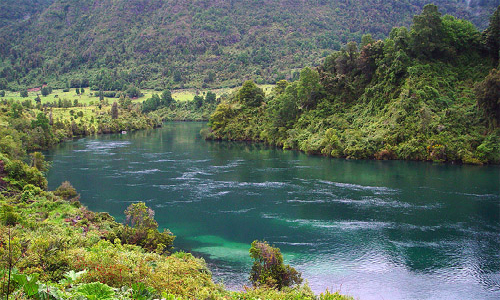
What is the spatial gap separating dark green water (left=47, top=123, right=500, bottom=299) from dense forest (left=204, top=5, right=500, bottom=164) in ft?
13.3

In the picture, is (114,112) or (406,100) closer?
(406,100)

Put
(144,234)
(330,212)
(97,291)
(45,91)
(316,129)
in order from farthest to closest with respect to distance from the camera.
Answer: (45,91), (316,129), (330,212), (144,234), (97,291)

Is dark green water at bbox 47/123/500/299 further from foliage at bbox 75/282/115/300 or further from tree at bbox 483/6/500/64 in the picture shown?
tree at bbox 483/6/500/64

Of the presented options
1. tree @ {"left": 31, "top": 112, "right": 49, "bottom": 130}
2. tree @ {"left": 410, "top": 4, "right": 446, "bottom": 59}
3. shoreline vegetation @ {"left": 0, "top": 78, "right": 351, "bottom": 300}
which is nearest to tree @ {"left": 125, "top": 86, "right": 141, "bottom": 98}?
tree @ {"left": 31, "top": 112, "right": 49, "bottom": 130}

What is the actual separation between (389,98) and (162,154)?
41.4 m

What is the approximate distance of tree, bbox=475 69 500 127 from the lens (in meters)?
57.7

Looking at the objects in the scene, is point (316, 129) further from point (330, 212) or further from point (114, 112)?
point (114, 112)

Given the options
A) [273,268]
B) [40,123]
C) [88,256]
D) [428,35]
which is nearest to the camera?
[88,256]

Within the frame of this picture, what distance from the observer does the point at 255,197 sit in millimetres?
45125

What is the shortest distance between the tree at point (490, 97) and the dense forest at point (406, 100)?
0.41 feet

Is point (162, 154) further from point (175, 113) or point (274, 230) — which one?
point (175, 113)

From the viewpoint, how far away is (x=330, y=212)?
39406 millimetres

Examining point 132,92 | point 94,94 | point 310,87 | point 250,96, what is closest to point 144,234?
point 310,87

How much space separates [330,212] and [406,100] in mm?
35737
